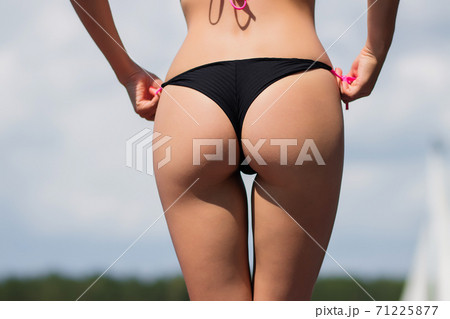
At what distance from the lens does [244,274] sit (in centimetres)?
184

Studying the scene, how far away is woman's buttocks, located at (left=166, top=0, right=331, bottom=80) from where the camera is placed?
6.04ft

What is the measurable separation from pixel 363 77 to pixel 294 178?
1.59 feet

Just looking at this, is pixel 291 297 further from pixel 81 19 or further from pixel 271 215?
pixel 81 19

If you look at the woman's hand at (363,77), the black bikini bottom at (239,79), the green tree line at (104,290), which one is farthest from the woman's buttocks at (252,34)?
the green tree line at (104,290)

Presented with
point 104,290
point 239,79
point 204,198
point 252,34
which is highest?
point 252,34

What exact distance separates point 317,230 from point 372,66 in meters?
0.60

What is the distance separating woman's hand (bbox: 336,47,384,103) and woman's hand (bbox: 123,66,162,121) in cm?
75

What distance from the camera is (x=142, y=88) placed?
7.63ft

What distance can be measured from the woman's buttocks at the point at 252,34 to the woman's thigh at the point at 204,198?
0.15 meters

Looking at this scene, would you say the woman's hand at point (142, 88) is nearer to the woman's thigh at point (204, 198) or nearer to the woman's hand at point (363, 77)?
the woman's thigh at point (204, 198)

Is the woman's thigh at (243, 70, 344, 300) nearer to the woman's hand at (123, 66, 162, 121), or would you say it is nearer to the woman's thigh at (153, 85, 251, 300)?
the woman's thigh at (153, 85, 251, 300)

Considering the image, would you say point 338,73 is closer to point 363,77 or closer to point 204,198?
point 363,77

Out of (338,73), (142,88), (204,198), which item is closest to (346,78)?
(338,73)
